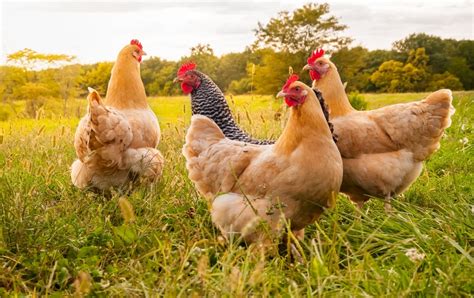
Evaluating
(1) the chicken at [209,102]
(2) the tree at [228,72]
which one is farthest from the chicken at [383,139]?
(2) the tree at [228,72]

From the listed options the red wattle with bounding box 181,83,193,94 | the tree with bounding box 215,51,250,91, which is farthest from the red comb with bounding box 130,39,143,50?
the tree with bounding box 215,51,250,91

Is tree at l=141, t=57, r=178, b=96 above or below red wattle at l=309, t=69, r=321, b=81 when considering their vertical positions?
below

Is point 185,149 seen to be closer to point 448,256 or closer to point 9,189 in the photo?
point 9,189

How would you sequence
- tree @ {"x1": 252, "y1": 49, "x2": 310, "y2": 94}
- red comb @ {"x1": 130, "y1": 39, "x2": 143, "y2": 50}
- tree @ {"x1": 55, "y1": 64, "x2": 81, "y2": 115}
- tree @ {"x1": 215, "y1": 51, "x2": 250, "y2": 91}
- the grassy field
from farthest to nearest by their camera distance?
1. tree @ {"x1": 252, "y1": 49, "x2": 310, "y2": 94}
2. tree @ {"x1": 55, "y1": 64, "x2": 81, "y2": 115}
3. tree @ {"x1": 215, "y1": 51, "x2": 250, "y2": 91}
4. red comb @ {"x1": 130, "y1": 39, "x2": 143, "y2": 50}
5. the grassy field

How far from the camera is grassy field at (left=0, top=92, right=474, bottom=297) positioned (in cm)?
246

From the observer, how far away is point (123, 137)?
190 inches

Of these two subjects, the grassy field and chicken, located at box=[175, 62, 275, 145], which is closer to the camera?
the grassy field

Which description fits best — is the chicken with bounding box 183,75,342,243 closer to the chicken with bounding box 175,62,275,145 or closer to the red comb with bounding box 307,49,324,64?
the chicken with bounding box 175,62,275,145

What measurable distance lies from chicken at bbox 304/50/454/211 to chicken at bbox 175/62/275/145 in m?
0.85

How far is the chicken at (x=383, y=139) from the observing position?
4.72 meters

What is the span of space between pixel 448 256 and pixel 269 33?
110 ft

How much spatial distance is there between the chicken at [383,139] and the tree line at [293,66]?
16045 mm

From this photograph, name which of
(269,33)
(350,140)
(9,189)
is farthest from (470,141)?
(269,33)

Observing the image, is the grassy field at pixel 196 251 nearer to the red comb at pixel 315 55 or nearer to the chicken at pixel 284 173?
the chicken at pixel 284 173
